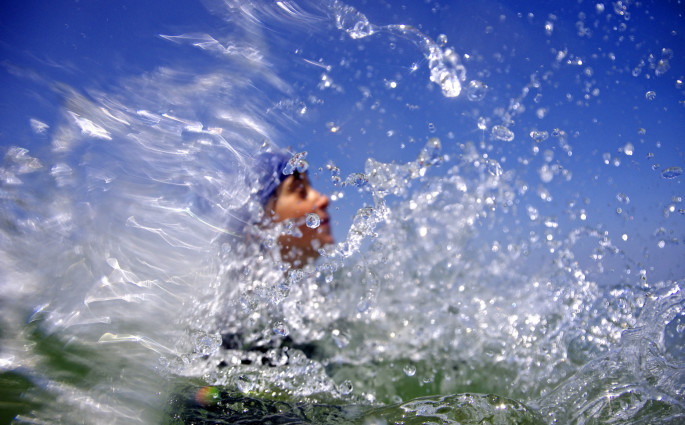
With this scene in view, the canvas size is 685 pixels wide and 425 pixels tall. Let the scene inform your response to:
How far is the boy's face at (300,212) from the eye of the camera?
9.12 ft

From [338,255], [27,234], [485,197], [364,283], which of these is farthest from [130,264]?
[485,197]

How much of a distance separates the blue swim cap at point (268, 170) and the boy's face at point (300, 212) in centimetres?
8

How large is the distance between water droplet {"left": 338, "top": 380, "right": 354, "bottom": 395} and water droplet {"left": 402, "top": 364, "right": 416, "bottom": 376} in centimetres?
40

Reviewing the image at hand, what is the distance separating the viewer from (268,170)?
278 cm

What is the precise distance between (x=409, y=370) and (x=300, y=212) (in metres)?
1.37

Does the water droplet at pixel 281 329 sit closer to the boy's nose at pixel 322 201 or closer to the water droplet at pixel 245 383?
the water droplet at pixel 245 383

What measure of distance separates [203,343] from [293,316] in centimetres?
63

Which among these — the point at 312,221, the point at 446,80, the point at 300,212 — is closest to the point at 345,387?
the point at 312,221

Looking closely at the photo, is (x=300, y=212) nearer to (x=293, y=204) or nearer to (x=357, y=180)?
(x=293, y=204)

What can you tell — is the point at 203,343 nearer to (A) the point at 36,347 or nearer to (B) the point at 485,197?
(A) the point at 36,347

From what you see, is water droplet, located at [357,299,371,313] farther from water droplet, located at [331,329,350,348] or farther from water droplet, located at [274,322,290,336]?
water droplet, located at [274,322,290,336]

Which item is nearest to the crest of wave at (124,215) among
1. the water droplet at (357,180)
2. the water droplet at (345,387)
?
the water droplet at (357,180)

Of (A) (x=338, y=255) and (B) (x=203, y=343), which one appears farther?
(A) (x=338, y=255)

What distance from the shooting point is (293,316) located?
2.48m
